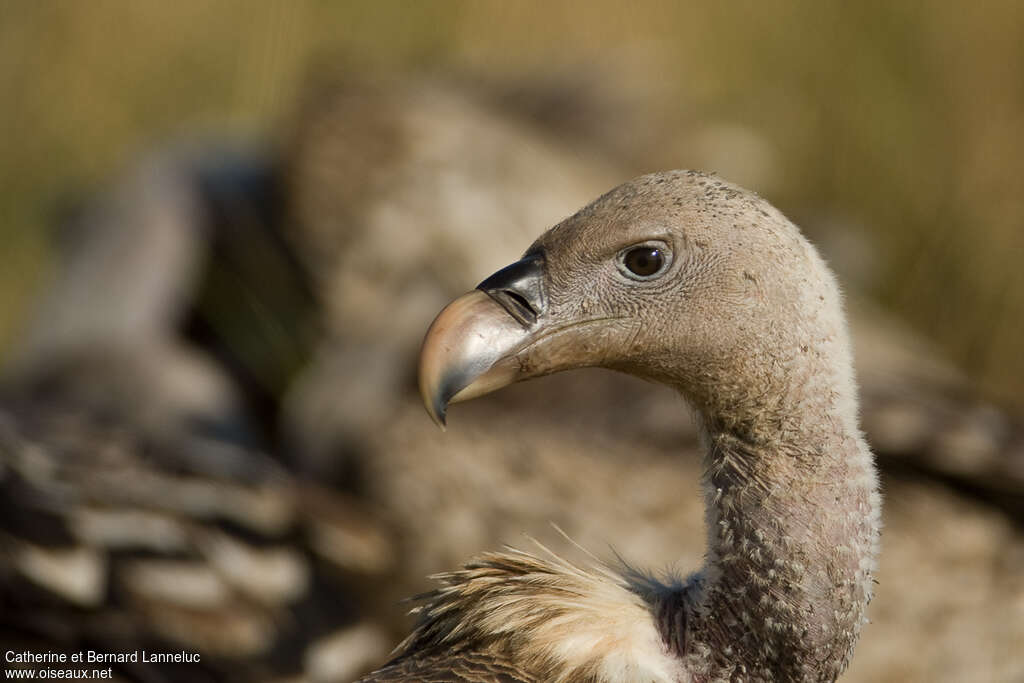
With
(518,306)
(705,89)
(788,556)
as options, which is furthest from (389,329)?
(705,89)

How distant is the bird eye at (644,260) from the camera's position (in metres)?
1.92

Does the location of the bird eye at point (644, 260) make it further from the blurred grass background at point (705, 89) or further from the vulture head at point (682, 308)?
the blurred grass background at point (705, 89)

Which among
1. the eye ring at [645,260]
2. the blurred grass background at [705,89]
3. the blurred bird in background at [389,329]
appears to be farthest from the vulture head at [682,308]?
the blurred grass background at [705,89]

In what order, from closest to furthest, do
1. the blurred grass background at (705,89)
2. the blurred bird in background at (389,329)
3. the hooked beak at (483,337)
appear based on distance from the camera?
the hooked beak at (483,337)
the blurred bird in background at (389,329)
the blurred grass background at (705,89)

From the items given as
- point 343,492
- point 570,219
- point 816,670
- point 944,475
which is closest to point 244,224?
point 343,492

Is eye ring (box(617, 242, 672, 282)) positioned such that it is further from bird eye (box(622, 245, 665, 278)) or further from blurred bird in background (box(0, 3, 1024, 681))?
blurred bird in background (box(0, 3, 1024, 681))

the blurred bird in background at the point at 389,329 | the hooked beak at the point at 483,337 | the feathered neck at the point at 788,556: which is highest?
the blurred bird in background at the point at 389,329

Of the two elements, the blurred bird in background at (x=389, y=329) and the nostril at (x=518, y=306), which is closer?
the nostril at (x=518, y=306)

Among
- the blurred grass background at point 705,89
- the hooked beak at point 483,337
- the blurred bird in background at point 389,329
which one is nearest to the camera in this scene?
the hooked beak at point 483,337

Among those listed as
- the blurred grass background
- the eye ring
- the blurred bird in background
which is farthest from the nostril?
the blurred grass background

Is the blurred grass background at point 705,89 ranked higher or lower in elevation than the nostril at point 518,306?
higher

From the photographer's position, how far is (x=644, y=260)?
75.8 inches

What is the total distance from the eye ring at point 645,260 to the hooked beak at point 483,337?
0.39 ft

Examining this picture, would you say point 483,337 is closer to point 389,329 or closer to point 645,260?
point 645,260
